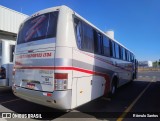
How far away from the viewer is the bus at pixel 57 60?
4.99m

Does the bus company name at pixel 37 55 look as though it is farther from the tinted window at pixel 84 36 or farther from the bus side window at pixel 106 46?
the bus side window at pixel 106 46

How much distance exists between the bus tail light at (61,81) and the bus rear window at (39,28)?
3.86 ft

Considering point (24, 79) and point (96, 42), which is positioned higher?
point (96, 42)

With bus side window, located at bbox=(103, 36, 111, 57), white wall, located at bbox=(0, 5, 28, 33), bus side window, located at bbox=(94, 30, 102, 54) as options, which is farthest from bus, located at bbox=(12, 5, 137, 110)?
white wall, located at bbox=(0, 5, 28, 33)

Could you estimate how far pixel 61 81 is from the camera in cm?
491

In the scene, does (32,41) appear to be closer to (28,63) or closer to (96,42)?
(28,63)

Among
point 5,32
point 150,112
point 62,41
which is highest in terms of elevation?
point 5,32

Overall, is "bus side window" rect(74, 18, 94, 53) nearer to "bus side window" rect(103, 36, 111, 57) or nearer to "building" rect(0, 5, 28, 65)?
"bus side window" rect(103, 36, 111, 57)

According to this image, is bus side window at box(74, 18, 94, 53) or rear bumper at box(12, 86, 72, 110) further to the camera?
bus side window at box(74, 18, 94, 53)

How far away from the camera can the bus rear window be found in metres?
5.39

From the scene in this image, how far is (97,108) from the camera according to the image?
274 inches

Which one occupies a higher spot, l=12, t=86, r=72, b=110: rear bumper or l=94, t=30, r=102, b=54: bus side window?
l=94, t=30, r=102, b=54: bus side window

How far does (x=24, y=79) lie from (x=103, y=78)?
126 inches

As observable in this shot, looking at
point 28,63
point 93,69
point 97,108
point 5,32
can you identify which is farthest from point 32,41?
point 5,32
